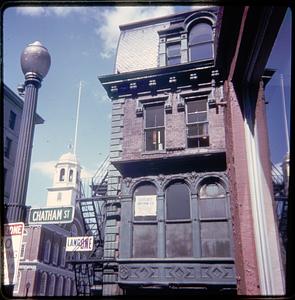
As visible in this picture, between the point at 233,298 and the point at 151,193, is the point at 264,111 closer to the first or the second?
the point at 233,298

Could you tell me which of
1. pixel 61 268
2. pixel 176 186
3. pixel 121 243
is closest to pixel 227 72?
pixel 176 186

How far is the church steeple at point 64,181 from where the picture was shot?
194 ft

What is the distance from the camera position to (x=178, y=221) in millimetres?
10672

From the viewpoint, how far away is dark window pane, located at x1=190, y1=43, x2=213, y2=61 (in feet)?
40.8

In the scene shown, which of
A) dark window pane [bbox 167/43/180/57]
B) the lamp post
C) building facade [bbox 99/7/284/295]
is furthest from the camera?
dark window pane [bbox 167/43/180/57]

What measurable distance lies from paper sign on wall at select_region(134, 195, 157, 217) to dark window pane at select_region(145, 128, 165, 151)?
1.83 metres

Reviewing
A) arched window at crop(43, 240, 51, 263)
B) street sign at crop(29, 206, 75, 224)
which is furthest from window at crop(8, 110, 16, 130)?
street sign at crop(29, 206, 75, 224)

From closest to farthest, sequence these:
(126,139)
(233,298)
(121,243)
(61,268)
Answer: (233,298), (121,243), (126,139), (61,268)

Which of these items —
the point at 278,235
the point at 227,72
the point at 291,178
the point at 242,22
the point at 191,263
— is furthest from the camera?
the point at 191,263

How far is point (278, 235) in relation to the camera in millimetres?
3080

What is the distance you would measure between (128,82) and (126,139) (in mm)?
2259

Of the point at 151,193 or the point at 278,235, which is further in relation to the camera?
the point at 151,193

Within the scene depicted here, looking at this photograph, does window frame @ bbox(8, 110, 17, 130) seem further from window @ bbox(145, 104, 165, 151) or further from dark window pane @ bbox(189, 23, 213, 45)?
dark window pane @ bbox(189, 23, 213, 45)

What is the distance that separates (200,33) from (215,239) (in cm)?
788
